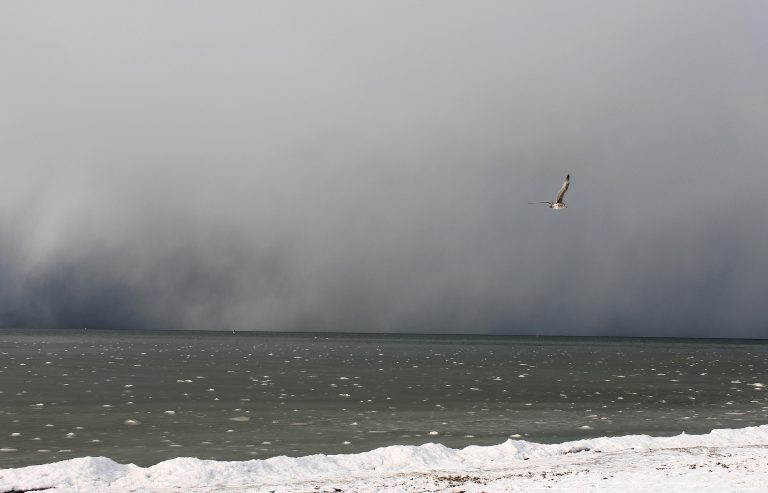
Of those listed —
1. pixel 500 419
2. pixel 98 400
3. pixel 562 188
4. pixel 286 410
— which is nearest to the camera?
pixel 562 188

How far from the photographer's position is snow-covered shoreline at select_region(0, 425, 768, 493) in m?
14.8

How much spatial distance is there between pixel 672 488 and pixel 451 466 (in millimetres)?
5156

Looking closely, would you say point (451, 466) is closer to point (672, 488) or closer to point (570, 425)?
point (672, 488)

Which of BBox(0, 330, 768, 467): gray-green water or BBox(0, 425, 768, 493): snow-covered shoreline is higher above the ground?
BBox(0, 425, 768, 493): snow-covered shoreline

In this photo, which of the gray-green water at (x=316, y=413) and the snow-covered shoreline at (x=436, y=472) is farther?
the gray-green water at (x=316, y=413)

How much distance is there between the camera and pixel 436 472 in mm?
16703

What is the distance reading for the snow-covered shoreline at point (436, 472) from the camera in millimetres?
14836

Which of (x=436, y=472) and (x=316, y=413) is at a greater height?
(x=436, y=472)

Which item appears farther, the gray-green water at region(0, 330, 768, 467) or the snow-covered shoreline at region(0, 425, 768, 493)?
the gray-green water at region(0, 330, 768, 467)

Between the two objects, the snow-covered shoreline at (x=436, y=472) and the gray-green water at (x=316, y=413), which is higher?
the snow-covered shoreline at (x=436, y=472)

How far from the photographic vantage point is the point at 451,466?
17641mm

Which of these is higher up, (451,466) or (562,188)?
(562,188)

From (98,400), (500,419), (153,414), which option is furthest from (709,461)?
(98,400)

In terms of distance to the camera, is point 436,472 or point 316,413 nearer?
point 436,472
